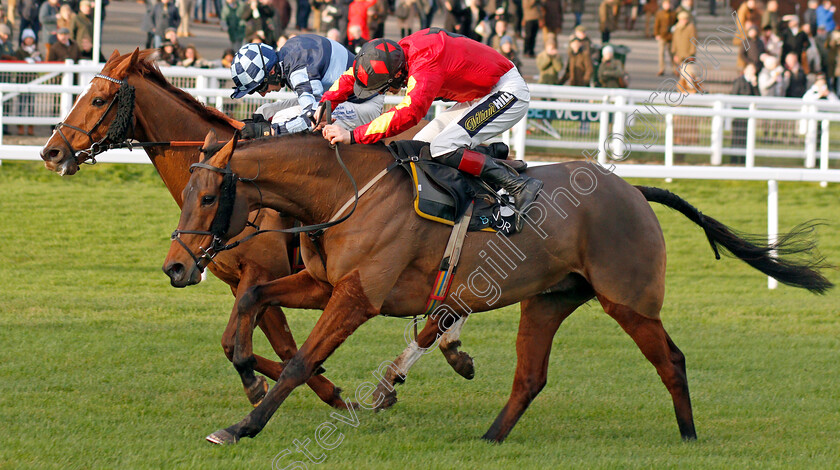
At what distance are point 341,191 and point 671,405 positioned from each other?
7.72 feet

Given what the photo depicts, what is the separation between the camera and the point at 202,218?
438 cm

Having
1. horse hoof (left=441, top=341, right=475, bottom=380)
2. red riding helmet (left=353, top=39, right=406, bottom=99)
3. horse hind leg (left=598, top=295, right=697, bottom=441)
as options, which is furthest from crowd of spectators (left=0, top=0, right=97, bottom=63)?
horse hind leg (left=598, top=295, right=697, bottom=441)

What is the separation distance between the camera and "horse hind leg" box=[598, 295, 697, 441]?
199 inches

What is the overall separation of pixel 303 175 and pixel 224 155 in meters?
0.38

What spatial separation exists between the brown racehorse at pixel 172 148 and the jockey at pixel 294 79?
0.29 metres

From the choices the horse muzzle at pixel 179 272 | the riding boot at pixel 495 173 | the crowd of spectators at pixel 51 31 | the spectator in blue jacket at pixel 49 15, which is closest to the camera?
the horse muzzle at pixel 179 272

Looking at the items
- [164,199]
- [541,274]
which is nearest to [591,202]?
[541,274]

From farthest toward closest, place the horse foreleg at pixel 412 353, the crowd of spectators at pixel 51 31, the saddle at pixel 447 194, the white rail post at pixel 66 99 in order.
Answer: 1. the crowd of spectators at pixel 51 31
2. the white rail post at pixel 66 99
3. the horse foreleg at pixel 412 353
4. the saddle at pixel 447 194

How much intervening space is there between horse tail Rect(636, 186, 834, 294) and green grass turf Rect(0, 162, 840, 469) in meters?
0.72

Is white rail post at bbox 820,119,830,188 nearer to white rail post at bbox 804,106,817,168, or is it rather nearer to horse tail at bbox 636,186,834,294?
white rail post at bbox 804,106,817,168

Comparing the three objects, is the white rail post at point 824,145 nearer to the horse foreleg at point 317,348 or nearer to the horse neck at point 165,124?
the horse neck at point 165,124

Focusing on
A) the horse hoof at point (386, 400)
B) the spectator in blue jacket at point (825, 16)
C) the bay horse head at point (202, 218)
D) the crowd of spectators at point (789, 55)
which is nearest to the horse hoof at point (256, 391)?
the horse hoof at point (386, 400)

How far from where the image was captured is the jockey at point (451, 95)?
15.3ft

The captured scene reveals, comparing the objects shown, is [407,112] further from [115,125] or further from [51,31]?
[51,31]
